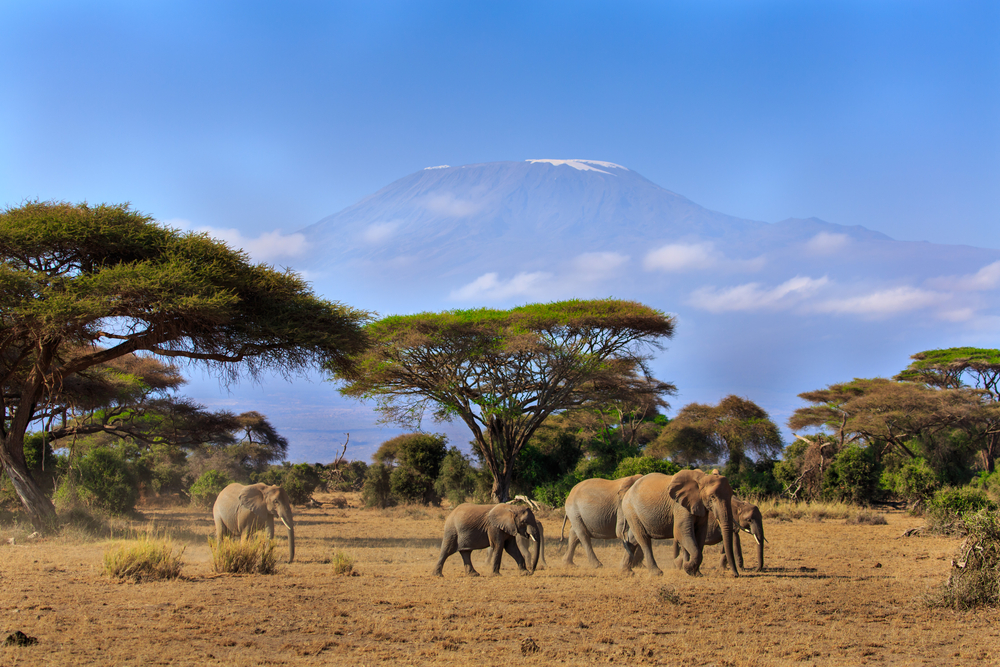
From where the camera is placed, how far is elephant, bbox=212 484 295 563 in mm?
13430

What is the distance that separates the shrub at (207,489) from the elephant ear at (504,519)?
70.8 feet

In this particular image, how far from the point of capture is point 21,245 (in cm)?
1525

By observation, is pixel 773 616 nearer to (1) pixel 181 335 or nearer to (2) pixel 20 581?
(2) pixel 20 581

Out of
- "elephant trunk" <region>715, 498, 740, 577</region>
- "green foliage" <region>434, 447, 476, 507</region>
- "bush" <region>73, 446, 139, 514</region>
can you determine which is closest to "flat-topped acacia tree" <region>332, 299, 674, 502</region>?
"green foliage" <region>434, 447, 476, 507</region>

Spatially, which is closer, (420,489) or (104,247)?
(104,247)

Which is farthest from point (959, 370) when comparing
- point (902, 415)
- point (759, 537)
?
point (759, 537)

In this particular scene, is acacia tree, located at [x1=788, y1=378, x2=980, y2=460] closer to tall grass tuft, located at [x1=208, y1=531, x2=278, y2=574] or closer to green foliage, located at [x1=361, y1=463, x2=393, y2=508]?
green foliage, located at [x1=361, y1=463, x2=393, y2=508]

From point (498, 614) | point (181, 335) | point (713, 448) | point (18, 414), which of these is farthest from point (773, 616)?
point (713, 448)

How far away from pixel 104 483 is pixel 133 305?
39.0ft

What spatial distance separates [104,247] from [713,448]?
78.5 ft

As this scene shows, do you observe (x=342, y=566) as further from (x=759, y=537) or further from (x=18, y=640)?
(x=759, y=537)

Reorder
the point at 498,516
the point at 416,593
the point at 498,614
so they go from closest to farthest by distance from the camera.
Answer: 1. the point at 498,614
2. the point at 416,593
3. the point at 498,516

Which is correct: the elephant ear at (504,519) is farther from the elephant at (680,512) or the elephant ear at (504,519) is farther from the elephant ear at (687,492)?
the elephant ear at (687,492)

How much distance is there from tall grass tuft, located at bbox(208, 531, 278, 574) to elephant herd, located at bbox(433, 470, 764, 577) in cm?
260
